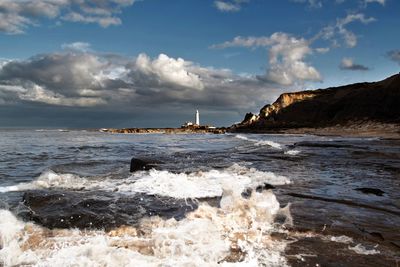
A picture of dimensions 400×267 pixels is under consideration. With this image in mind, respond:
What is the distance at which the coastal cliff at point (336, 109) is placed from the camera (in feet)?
200

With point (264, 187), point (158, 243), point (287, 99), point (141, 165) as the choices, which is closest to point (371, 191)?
point (264, 187)

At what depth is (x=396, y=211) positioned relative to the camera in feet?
22.9

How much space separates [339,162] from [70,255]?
1357 centimetres

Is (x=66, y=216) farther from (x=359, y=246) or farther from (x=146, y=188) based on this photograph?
(x=359, y=246)

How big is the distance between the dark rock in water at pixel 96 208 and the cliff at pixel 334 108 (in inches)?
2035

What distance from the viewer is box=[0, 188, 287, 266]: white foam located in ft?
14.4

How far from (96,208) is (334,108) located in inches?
3141

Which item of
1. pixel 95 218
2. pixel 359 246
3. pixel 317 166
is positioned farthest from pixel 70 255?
pixel 317 166

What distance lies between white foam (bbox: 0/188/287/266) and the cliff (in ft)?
173

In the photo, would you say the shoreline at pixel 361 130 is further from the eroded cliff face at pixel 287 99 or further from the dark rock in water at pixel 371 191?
the dark rock in water at pixel 371 191

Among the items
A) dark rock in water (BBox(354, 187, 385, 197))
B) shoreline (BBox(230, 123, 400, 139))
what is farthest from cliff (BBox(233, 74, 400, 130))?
dark rock in water (BBox(354, 187, 385, 197))

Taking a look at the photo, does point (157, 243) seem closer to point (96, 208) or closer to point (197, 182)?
point (96, 208)

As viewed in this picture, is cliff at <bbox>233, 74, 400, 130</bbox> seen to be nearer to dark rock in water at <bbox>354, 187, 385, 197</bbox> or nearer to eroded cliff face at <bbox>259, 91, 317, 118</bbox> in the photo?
eroded cliff face at <bbox>259, 91, 317, 118</bbox>

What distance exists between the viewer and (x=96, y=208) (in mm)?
6992
